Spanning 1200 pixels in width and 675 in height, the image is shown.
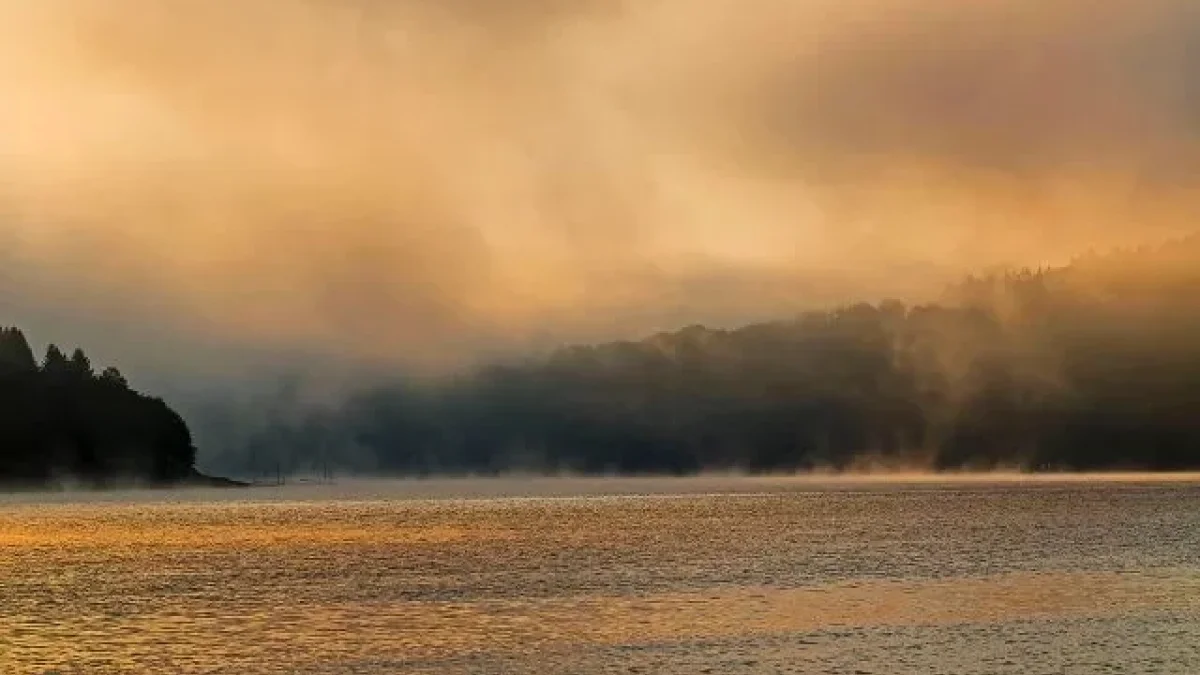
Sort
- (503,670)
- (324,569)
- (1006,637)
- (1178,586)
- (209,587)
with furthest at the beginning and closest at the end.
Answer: (324,569)
(209,587)
(1178,586)
(1006,637)
(503,670)

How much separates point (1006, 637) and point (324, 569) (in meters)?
65.5

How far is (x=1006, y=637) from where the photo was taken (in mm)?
67875

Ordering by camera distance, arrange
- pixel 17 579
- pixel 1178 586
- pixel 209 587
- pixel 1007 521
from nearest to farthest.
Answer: pixel 1178 586, pixel 209 587, pixel 17 579, pixel 1007 521

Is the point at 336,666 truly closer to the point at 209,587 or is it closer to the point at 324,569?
the point at 209,587

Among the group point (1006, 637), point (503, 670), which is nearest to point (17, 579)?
point (503, 670)

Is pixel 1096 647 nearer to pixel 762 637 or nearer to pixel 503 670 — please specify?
pixel 762 637

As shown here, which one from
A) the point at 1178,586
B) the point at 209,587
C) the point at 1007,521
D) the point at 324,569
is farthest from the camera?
the point at 1007,521

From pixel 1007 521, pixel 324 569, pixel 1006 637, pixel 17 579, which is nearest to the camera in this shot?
pixel 1006 637

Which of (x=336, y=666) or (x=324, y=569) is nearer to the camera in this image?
(x=336, y=666)

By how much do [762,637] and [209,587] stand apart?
48622mm

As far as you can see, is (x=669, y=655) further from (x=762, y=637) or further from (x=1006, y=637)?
(x=1006, y=637)

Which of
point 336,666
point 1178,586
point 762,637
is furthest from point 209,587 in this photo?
point 1178,586

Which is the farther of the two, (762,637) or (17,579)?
(17,579)

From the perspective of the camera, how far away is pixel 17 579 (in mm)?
105938
